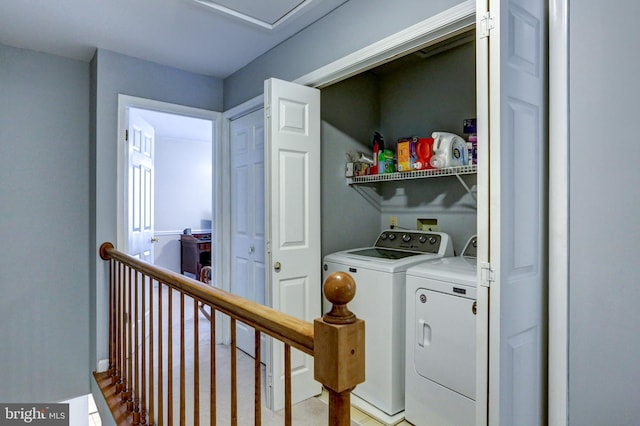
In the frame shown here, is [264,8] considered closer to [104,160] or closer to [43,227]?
[104,160]

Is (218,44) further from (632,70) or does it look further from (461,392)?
(461,392)

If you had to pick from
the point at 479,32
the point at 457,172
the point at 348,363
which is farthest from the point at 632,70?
the point at 348,363

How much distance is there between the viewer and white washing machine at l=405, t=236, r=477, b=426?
183 cm

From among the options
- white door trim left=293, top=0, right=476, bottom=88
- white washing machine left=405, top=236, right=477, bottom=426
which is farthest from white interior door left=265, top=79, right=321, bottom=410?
white washing machine left=405, top=236, right=477, bottom=426

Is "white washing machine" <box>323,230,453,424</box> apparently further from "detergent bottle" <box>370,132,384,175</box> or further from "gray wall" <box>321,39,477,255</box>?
"detergent bottle" <box>370,132,384,175</box>

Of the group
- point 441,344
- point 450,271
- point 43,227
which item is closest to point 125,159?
point 43,227

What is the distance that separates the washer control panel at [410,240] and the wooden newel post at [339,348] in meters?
1.90

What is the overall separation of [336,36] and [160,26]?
1196 millimetres

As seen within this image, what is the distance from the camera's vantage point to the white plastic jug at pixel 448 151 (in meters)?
2.30

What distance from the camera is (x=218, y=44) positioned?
2.67 m

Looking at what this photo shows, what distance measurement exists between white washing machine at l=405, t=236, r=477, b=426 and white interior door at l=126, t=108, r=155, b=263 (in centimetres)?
229

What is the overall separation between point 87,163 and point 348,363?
9.98ft

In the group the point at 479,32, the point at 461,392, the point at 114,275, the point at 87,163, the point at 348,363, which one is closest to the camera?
the point at 348,363

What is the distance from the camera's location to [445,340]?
1927mm
